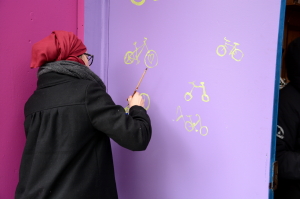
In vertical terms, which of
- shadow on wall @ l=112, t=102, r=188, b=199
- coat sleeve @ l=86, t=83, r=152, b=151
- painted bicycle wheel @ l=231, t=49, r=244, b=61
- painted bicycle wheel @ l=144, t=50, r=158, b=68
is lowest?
shadow on wall @ l=112, t=102, r=188, b=199

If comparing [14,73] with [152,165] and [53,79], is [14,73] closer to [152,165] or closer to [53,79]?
[53,79]

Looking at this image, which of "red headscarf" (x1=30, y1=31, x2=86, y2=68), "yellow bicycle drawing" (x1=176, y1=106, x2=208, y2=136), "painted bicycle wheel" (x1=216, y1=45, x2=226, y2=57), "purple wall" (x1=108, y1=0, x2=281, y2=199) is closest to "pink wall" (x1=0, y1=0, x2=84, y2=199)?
"red headscarf" (x1=30, y1=31, x2=86, y2=68)

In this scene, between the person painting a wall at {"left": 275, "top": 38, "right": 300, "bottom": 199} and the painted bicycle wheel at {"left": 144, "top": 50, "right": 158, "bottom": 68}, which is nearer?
the person painting a wall at {"left": 275, "top": 38, "right": 300, "bottom": 199}

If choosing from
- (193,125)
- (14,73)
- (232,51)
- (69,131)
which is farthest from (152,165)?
(14,73)

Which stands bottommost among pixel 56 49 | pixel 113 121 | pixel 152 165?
pixel 152 165

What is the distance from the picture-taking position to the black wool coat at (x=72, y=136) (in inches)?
36.1

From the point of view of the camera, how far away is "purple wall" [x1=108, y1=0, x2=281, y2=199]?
3.42 ft

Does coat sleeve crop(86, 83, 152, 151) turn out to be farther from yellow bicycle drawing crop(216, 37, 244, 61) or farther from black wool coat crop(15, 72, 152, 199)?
yellow bicycle drawing crop(216, 37, 244, 61)

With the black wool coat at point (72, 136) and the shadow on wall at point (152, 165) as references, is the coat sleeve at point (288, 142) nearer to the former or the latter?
the shadow on wall at point (152, 165)

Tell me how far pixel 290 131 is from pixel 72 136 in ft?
3.00

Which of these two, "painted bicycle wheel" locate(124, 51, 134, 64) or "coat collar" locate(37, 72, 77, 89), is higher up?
"painted bicycle wheel" locate(124, 51, 134, 64)

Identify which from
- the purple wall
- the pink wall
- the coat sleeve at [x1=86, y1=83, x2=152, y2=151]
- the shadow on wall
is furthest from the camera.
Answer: the shadow on wall

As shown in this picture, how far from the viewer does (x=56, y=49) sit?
998mm

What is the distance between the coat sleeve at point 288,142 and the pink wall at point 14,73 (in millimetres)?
1098
